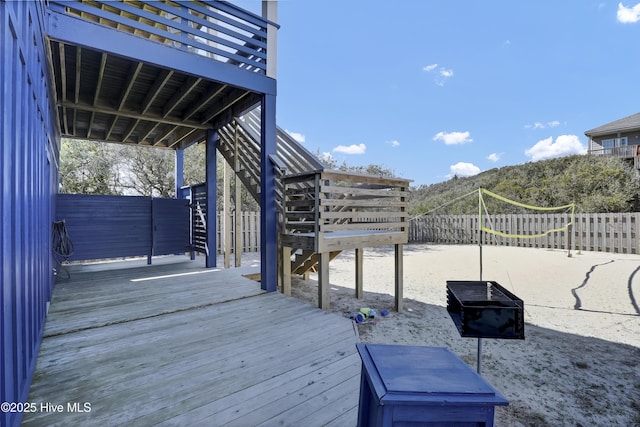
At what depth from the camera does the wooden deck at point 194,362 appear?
5.34 ft

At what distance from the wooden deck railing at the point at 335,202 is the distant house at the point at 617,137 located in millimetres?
22995

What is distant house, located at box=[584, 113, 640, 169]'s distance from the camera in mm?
19062

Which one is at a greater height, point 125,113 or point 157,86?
point 157,86

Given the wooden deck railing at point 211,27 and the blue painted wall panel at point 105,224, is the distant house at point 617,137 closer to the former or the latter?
the wooden deck railing at point 211,27

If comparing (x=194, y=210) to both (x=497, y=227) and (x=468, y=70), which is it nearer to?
(x=497, y=227)

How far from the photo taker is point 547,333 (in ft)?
11.1

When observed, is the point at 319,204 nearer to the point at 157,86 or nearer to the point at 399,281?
the point at 399,281

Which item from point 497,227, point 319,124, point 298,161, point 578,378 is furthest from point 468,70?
point 578,378

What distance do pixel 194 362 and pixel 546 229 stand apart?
529 inches

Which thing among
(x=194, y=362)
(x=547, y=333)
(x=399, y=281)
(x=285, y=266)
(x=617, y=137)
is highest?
(x=617, y=137)

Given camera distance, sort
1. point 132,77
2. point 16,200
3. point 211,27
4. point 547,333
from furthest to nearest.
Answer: point 132,77 < point 211,27 < point 547,333 < point 16,200

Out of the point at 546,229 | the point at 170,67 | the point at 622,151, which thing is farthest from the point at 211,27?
the point at 622,151

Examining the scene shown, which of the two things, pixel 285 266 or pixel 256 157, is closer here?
pixel 285 266

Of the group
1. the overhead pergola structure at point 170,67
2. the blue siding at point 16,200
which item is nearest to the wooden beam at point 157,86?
the overhead pergola structure at point 170,67
